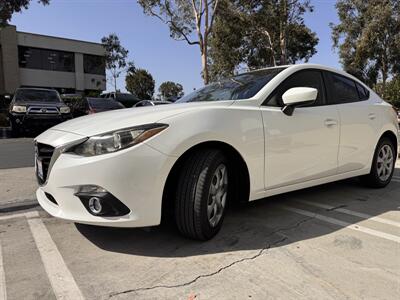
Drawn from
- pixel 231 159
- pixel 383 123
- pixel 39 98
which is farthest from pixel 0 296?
pixel 39 98

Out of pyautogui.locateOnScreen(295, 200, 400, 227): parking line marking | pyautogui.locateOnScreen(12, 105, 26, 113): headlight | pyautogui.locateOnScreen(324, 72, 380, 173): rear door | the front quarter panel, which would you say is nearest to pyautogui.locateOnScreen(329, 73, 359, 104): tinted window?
pyautogui.locateOnScreen(324, 72, 380, 173): rear door

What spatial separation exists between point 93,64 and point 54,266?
3755 centimetres

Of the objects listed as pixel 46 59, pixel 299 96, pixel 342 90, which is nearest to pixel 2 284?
pixel 299 96

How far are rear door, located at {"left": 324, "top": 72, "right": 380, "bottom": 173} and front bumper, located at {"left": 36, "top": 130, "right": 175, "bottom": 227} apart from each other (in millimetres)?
2361

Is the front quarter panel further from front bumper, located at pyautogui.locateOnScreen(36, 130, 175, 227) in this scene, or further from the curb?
the curb

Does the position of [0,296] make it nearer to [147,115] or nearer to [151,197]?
[151,197]

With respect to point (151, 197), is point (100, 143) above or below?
above

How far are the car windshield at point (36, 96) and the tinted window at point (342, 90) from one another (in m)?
9.37

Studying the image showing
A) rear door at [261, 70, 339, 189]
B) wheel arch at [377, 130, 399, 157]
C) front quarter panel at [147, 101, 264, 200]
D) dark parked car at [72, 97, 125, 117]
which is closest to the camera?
front quarter panel at [147, 101, 264, 200]

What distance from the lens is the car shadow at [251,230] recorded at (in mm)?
2982

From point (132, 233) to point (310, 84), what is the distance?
246 cm

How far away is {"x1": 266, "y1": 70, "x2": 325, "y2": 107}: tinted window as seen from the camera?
3.53 meters

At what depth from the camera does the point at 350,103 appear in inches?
172

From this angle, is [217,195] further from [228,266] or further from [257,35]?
[257,35]
